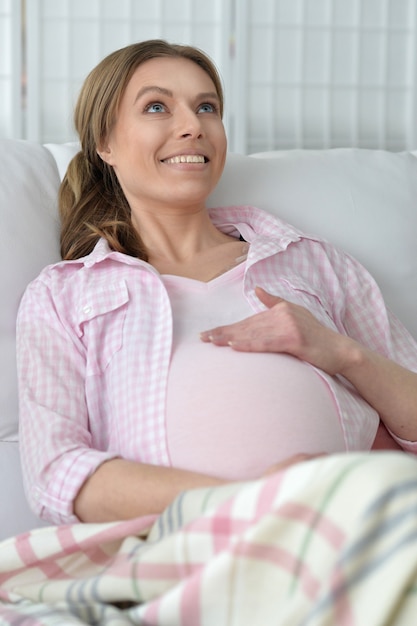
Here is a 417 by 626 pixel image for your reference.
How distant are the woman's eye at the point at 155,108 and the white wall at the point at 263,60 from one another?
152cm

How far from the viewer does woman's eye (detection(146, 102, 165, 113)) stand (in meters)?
1.81

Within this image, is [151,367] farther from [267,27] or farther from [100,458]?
[267,27]

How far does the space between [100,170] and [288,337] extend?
58 centimetres

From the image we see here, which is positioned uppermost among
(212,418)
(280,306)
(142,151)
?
(142,151)

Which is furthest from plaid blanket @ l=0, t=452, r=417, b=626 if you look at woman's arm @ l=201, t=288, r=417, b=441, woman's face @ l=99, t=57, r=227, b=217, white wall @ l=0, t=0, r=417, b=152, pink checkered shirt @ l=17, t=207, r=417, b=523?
white wall @ l=0, t=0, r=417, b=152

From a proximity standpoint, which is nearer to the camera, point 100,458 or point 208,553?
point 208,553

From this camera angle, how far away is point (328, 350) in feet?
5.13

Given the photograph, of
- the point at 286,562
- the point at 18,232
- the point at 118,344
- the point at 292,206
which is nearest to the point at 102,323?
the point at 118,344

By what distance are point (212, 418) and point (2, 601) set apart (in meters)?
0.39

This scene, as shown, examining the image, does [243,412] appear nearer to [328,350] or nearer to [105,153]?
Answer: [328,350]

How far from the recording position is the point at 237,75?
3426 mm

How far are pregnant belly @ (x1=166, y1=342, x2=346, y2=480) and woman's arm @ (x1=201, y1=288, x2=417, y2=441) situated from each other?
0.02 meters

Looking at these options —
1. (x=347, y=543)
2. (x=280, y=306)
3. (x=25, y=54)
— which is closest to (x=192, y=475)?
(x=280, y=306)

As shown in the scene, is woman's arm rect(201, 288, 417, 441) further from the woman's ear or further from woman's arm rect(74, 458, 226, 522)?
the woman's ear
